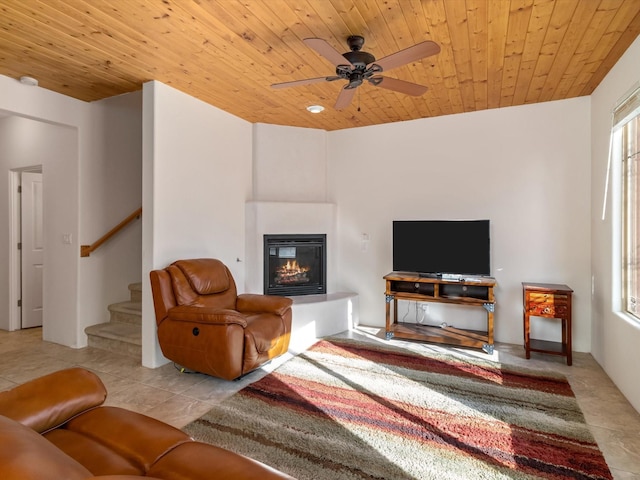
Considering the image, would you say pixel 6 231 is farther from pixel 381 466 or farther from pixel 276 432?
pixel 381 466

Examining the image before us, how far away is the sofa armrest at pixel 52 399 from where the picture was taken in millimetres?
1347

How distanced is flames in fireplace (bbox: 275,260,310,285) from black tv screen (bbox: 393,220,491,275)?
123 cm

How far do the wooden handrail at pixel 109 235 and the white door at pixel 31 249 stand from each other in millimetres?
1219

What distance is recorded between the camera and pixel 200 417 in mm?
2451

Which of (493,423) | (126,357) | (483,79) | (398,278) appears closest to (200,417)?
(126,357)

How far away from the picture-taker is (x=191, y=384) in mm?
2996

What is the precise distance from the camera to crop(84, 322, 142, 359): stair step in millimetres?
3680

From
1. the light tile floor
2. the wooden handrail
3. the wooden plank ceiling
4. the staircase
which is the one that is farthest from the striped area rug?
the wooden plank ceiling

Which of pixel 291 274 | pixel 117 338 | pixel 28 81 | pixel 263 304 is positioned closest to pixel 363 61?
pixel 263 304

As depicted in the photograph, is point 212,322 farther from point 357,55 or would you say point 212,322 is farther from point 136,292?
point 357,55

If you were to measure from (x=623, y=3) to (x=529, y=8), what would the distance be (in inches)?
20.7

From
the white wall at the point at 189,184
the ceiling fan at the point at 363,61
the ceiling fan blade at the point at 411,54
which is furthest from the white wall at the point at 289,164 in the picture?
the ceiling fan blade at the point at 411,54

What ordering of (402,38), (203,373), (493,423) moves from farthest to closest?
1. (203,373)
2. (402,38)
3. (493,423)

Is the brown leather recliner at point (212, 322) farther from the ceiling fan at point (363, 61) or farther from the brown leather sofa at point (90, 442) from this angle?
the ceiling fan at point (363, 61)
